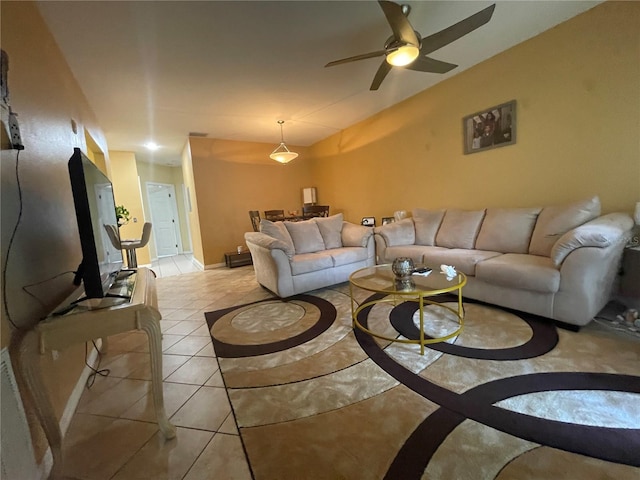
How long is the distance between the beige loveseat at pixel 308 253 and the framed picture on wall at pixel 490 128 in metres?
1.69

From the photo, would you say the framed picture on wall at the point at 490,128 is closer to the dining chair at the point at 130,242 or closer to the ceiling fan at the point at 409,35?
the ceiling fan at the point at 409,35

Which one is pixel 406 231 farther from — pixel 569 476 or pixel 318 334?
pixel 569 476

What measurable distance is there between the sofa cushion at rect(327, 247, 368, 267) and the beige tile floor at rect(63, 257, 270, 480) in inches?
66.8

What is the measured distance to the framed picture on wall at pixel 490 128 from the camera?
3061 mm

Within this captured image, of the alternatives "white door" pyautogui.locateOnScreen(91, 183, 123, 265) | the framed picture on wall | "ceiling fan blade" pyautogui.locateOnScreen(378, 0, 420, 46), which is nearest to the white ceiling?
Answer: "ceiling fan blade" pyautogui.locateOnScreen(378, 0, 420, 46)

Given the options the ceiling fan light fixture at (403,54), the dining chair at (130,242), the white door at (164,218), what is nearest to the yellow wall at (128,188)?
the white door at (164,218)

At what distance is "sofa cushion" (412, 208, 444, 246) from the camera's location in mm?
3538

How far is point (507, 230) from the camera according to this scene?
2828mm

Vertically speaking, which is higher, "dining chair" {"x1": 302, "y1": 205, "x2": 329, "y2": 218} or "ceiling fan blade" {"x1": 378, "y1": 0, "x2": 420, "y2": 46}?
"ceiling fan blade" {"x1": 378, "y1": 0, "x2": 420, "y2": 46}

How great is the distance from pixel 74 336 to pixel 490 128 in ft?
13.5

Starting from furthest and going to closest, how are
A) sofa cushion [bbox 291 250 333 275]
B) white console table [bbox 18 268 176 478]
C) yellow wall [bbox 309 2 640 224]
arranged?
sofa cushion [bbox 291 250 333 275] < yellow wall [bbox 309 2 640 224] < white console table [bbox 18 268 176 478]

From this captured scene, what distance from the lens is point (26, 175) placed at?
1.38 meters

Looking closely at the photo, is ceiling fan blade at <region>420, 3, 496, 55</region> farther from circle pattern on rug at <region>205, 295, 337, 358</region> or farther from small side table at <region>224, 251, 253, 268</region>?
small side table at <region>224, 251, 253, 268</region>

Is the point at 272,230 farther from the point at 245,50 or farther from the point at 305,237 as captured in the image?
the point at 245,50
